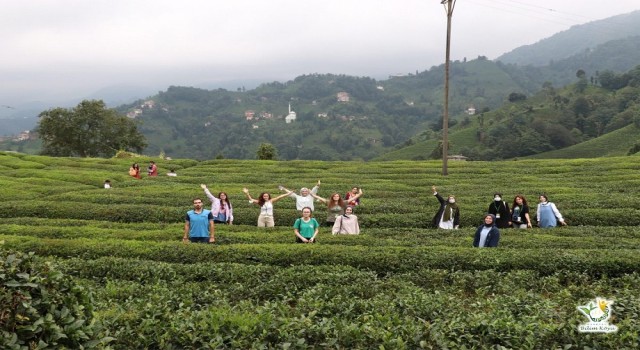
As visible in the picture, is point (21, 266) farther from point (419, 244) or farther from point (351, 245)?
point (419, 244)

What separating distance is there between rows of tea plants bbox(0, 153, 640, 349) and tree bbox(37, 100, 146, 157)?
1973 inches

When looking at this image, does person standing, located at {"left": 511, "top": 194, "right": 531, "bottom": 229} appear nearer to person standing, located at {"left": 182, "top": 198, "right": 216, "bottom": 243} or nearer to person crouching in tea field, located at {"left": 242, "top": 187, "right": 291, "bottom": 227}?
person crouching in tea field, located at {"left": 242, "top": 187, "right": 291, "bottom": 227}

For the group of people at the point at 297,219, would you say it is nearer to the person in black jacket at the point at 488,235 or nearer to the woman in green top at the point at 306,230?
the woman in green top at the point at 306,230

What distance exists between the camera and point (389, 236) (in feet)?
52.4

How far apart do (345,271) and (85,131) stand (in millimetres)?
74332

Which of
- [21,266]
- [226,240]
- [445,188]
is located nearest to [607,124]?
[445,188]

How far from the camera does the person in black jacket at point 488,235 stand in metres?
13.4

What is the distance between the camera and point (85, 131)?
73.9 meters

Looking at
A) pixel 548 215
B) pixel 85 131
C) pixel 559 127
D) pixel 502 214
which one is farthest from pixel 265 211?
pixel 559 127

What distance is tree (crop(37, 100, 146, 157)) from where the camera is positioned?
7112cm

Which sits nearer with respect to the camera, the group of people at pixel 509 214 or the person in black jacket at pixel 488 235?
the person in black jacket at pixel 488 235

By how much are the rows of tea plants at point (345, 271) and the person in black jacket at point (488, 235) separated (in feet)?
1.27

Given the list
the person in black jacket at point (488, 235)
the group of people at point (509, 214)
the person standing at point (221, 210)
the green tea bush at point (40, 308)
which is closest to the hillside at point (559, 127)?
the group of people at point (509, 214)

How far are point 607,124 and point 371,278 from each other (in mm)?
141054
